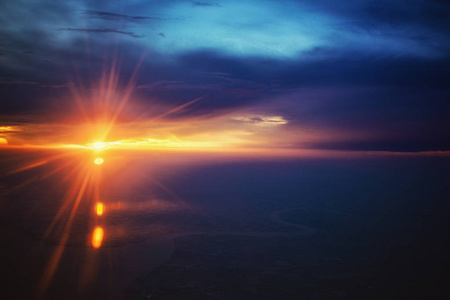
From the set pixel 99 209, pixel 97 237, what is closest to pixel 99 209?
pixel 99 209

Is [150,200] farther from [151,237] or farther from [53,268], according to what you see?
[53,268]

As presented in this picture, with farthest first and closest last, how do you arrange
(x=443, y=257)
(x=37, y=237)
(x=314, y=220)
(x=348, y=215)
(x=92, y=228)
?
(x=348, y=215) → (x=314, y=220) → (x=92, y=228) → (x=37, y=237) → (x=443, y=257)

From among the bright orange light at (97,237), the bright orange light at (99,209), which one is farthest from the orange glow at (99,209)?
the bright orange light at (97,237)

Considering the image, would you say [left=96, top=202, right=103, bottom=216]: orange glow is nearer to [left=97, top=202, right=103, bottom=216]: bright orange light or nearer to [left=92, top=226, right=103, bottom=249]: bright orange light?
[left=97, top=202, right=103, bottom=216]: bright orange light

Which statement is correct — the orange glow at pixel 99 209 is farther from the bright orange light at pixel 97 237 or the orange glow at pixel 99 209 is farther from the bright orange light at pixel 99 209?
the bright orange light at pixel 97 237

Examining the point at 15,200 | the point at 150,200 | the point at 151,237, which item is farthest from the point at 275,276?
the point at 15,200

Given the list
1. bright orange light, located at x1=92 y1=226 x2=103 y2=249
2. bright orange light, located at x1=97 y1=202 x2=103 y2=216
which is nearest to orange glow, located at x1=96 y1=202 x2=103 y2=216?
bright orange light, located at x1=97 y1=202 x2=103 y2=216

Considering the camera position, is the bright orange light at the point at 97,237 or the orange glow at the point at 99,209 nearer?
the bright orange light at the point at 97,237

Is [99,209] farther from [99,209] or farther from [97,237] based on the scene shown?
[97,237]
